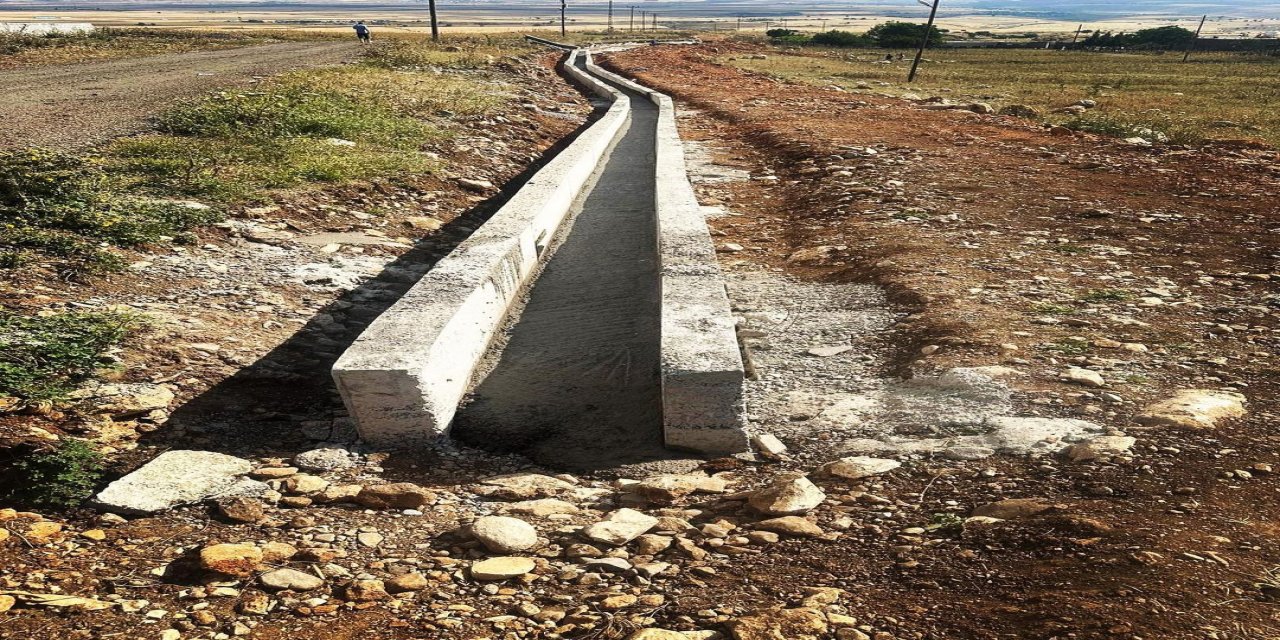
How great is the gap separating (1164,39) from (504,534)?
214 feet

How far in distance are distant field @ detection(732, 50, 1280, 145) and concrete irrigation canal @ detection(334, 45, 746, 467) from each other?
959cm

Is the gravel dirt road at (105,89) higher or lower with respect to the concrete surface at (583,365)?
higher

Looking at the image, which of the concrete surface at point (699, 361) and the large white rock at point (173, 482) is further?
the concrete surface at point (699, 361)

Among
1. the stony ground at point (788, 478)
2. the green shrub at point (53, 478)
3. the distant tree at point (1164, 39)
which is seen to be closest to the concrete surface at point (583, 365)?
Result: the stony ground at point (788, 478)

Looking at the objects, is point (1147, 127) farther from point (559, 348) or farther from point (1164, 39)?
point (1164, 39)

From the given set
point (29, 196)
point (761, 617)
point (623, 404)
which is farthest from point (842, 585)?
point (29, 196)

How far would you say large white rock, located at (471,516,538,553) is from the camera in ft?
7.70

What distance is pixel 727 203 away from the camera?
7.37 meters

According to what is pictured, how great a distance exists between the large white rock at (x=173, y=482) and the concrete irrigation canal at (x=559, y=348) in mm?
537

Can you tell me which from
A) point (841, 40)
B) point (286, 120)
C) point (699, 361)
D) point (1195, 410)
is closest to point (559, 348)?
Result: point (699, 361)

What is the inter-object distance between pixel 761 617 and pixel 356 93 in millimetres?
11230

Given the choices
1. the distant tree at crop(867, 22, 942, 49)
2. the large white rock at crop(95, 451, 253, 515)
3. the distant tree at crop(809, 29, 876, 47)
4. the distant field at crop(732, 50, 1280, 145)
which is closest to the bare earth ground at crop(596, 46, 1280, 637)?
the large white rock at crop(95, 451, 253, 515)

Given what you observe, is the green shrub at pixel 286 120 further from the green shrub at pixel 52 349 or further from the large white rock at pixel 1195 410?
Result: the large white rock at pixel 1195 410

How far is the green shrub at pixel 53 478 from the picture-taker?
2479 millimetres
